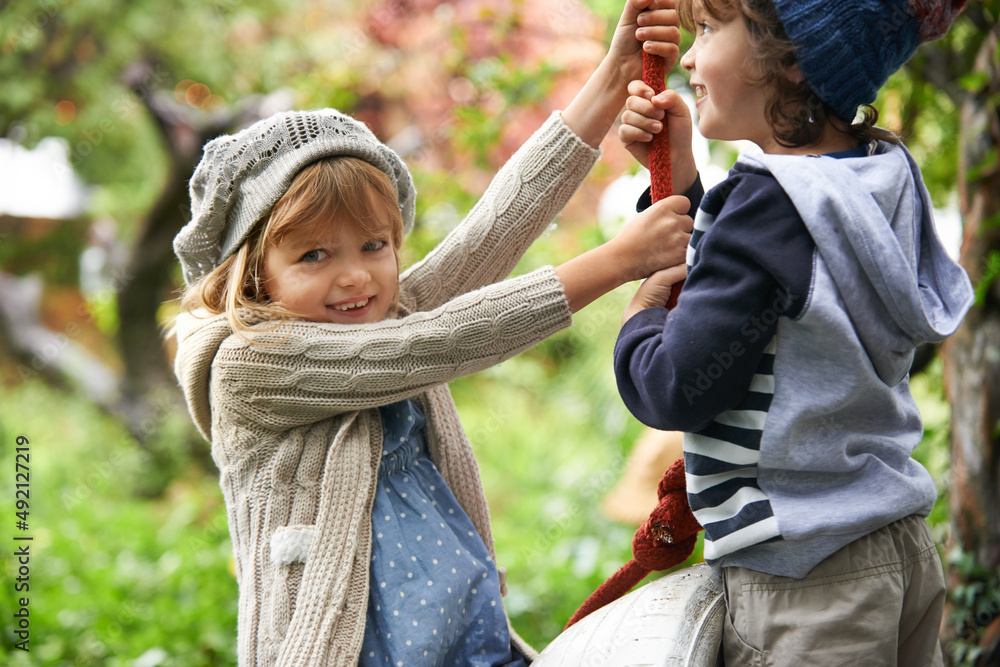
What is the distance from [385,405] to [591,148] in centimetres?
73

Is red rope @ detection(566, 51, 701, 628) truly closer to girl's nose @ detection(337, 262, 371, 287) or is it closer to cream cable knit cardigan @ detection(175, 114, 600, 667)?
→ cream cable knit cardigan @ detection(175, 114, 600, 667)

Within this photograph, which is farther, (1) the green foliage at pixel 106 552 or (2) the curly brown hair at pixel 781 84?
(1) the green foliage at pixel 106 552

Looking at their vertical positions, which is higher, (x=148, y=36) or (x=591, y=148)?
(x=148, y=36)

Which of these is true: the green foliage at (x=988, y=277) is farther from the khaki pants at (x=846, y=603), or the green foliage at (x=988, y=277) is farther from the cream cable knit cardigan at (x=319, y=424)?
the cream cable knit cardigan at (x=319, y=424)

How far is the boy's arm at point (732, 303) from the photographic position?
1229 millimetres

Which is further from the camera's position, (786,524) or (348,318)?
(348,318)

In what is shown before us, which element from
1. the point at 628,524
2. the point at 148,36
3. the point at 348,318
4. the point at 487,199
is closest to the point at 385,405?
the point at 348,318

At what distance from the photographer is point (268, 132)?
1712 millimetres

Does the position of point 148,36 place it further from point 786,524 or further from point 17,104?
point 786,524

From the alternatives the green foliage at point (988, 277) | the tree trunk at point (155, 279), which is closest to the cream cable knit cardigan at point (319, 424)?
the green foliage at point (988, 277)

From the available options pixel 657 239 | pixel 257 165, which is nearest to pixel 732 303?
pixel 657 239

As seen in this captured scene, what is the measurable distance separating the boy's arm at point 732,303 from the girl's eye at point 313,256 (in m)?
0.75

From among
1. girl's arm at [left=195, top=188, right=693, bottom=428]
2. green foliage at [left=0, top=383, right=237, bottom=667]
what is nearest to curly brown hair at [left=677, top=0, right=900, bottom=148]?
girl's arm at [left=195, top=188, right=693, bottom=428]

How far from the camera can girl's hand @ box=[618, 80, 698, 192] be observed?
1.56 metres
